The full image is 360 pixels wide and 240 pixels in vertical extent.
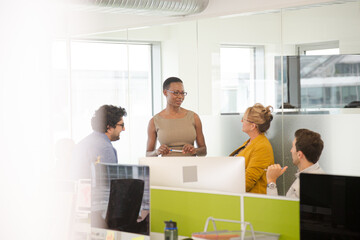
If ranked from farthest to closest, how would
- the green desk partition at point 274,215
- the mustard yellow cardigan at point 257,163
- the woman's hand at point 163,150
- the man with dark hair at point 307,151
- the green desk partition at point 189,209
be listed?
the woman's hand at point 163,150 → the mustard yellow cardigan at point 257,163 → the man with dark hair at point 307,151 → the green desk partition at point 189,209 → the green desk partition at point 274,215

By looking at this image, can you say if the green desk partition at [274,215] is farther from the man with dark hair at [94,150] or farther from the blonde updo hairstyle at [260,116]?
the blonde updo hairstyle at [260,116]

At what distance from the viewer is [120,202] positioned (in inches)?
103

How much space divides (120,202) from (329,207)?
3.77 ft

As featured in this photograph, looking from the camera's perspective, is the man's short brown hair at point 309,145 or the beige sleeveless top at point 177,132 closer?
the man's short brown hair at point 309,145

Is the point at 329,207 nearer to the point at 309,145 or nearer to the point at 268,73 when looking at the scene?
the point at 309,145

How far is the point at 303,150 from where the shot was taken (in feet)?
10.3

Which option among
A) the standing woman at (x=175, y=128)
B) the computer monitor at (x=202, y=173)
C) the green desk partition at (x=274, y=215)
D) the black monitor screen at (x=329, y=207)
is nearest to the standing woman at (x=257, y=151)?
the standing woman at (x=175, y=128)

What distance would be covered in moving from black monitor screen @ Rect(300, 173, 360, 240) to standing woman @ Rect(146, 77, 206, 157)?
267 centimetres

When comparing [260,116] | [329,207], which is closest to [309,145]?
[260,116]

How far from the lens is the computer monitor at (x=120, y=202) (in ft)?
8.30

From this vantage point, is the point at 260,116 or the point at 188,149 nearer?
the point at 260,116

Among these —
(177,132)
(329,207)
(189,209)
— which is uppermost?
(177,132)

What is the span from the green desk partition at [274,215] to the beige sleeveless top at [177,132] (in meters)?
2.24

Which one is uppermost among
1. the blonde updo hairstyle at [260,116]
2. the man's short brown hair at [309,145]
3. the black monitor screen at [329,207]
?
the blonde updo hairstyle at [260,116]
